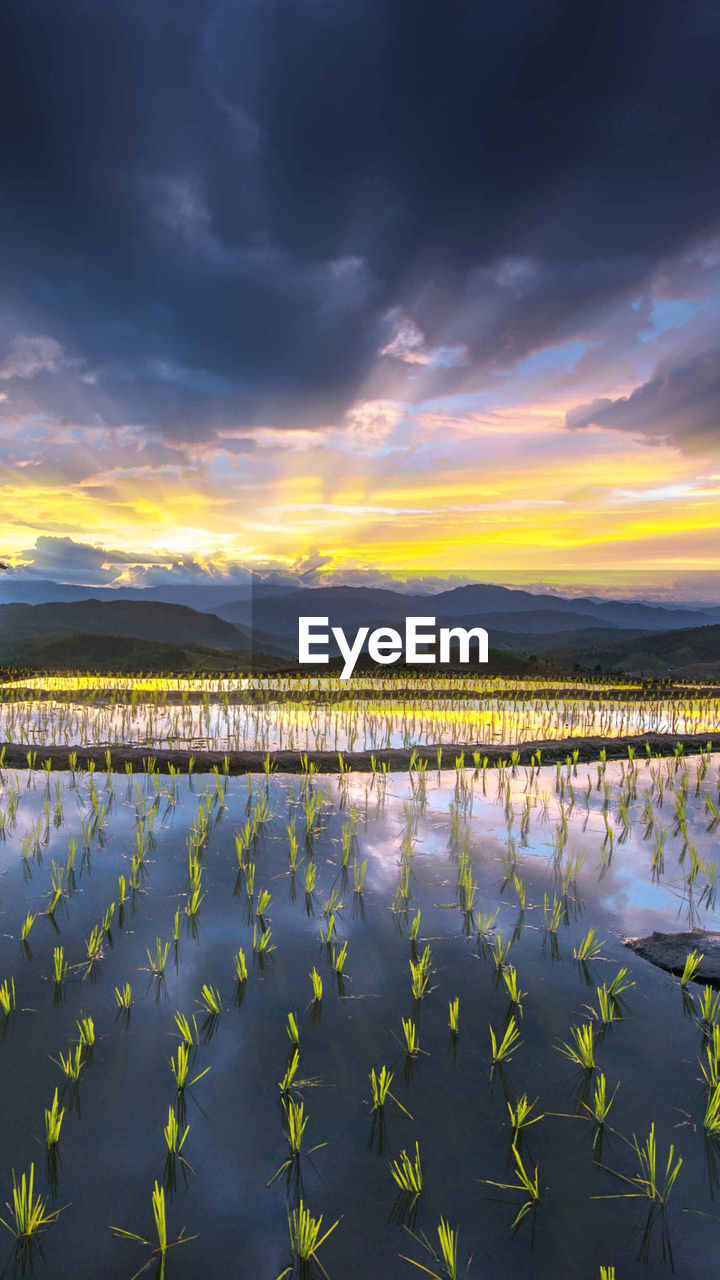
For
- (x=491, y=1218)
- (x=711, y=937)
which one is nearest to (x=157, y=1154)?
(x=491, y=1218)

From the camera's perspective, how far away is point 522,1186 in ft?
8.26

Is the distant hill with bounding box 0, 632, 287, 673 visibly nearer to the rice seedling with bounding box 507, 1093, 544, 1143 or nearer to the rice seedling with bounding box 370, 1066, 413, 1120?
the rice seedling with bounding box 370, 1066, 413, 1120

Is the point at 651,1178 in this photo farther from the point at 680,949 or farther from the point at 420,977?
the point at 680,949

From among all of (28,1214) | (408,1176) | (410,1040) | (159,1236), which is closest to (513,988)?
(410,1040)

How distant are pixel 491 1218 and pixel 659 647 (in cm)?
6168

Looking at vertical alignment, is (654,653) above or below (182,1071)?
above

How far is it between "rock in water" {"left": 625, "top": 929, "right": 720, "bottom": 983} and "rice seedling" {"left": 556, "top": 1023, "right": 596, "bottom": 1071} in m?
1.05

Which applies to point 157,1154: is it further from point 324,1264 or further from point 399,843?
point 399,843

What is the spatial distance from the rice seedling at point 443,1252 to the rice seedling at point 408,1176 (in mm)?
137

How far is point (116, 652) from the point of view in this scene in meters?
36.9

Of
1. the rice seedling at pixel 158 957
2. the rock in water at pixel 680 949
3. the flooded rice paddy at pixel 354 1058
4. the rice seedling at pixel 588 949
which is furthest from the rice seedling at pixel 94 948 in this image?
the rock in water at pixel 680 949

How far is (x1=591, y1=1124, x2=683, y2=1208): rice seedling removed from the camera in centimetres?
245

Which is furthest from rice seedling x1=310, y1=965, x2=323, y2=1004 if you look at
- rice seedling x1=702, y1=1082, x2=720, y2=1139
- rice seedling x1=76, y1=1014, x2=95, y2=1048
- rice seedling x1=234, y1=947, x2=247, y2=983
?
rice seedling x1=702, y1=1082, x2=720, y2=1139

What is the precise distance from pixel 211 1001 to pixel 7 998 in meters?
1.15
